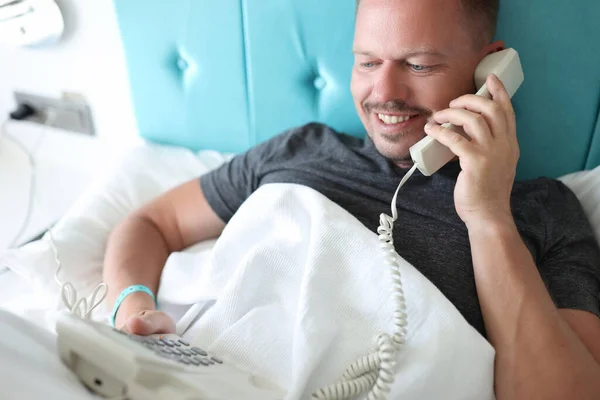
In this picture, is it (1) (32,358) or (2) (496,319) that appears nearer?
(1) (32,358)

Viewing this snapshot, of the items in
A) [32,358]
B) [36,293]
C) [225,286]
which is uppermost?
[32,358]

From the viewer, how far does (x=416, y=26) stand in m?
0.83

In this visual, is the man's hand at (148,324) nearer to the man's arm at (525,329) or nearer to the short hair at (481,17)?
the man's arm at (525,329)

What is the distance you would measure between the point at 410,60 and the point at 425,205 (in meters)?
0.25

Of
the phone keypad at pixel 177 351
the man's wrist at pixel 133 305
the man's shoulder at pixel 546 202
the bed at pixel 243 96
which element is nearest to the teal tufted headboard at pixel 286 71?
the bed at pixel 243 96

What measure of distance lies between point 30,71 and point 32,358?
4.28 ft

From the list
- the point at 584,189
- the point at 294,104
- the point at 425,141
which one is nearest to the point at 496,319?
the point at 425,141

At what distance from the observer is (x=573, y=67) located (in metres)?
0.95

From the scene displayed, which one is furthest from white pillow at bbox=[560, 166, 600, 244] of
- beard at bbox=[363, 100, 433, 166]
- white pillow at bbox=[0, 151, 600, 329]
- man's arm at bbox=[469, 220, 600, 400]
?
beard at bbox=[363, 100, 433, 166]

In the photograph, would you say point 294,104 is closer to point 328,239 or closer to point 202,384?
point 328,239

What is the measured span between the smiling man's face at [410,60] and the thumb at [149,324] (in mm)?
483

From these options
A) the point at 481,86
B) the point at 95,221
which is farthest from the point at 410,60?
the point at 95,221

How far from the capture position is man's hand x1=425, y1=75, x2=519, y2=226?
29.2 inches

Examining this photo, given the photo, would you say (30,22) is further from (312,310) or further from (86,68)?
(312,310)
